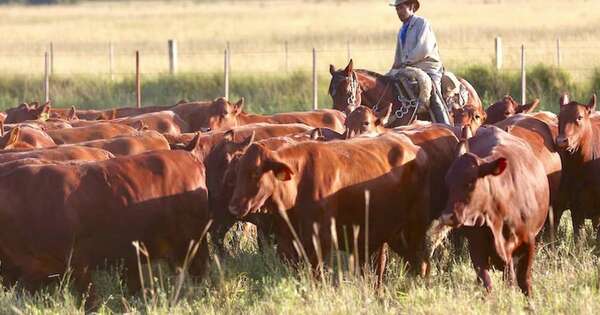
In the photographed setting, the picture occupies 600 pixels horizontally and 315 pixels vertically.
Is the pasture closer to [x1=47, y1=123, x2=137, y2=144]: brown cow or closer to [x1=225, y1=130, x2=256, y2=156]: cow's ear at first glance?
[x1=225, y1=130, x2=256, y2=156]: cow's ear

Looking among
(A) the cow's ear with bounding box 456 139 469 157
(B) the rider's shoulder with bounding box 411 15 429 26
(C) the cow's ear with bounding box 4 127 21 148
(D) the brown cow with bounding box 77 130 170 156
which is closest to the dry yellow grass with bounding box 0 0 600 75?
(B) the rider's shoulder with bounding box 411 15 429 26

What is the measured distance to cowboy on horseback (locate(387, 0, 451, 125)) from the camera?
41.2 feet

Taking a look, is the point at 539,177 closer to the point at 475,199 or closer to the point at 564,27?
the point at 475,199

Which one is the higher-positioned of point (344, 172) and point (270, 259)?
point (344, 172)

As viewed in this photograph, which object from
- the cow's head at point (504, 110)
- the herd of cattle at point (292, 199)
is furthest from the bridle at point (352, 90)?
the herd of cattle at point (292, 199)

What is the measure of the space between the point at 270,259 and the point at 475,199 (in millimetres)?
1824

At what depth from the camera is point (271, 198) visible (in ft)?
26.2

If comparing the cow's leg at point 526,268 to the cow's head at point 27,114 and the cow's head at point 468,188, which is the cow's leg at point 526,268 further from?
the cow's head at point 27,114

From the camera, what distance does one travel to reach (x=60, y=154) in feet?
30.5

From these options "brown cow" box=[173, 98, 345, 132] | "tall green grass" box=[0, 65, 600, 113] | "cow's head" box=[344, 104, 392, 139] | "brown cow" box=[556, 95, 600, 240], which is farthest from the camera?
"tall green grass" box=[0, 65, 600, 113]

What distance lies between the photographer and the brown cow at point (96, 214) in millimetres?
8039

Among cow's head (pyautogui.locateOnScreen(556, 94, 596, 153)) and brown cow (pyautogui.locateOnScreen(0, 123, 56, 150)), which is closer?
cow's head (pyautogui.locateOnScreen(556, 94, 596, 153))

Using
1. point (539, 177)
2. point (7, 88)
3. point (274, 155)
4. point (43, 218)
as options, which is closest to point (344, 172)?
point (274, 155)

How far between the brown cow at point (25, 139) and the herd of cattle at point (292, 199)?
4.52 feet
